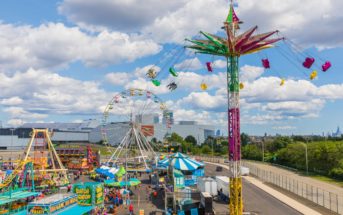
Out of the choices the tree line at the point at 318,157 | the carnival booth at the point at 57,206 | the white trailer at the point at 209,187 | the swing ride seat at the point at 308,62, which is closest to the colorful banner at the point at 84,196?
the carnival booth at the point at 57,206

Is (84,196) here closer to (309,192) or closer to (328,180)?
(309,192)

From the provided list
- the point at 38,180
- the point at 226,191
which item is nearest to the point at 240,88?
the point at 226,191

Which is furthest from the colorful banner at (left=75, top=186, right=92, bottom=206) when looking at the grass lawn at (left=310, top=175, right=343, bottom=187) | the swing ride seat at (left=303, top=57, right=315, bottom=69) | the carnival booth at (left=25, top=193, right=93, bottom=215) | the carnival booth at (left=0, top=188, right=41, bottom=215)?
the grass lawn at (left=310, top=175, right=343, bottom=187)

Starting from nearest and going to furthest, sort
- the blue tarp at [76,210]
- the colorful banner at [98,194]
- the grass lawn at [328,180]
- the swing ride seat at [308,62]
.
→ the swing ride seat at [308,62] → the blue tarp at [76,210] → the colorful banner at [98,194] → the grass lawn at [328,180]

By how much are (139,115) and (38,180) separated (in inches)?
937

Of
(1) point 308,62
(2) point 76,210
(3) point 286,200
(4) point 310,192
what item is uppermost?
(1) point 308,62

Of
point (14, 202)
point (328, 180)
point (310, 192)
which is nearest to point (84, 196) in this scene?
point (14, 202)

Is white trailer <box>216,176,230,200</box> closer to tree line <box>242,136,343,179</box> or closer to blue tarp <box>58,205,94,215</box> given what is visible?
blue tarp <box>58,205,94,215</box>

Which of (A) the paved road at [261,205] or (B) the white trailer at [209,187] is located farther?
(B) the white trailer at [209,187]

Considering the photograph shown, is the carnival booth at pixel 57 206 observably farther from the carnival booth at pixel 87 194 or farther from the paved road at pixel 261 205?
the paved road at pixel 261 205

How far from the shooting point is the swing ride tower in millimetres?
22344

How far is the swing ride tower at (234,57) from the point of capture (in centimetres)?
2234

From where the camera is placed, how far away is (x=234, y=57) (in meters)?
23.0

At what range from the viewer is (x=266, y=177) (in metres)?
54.7
